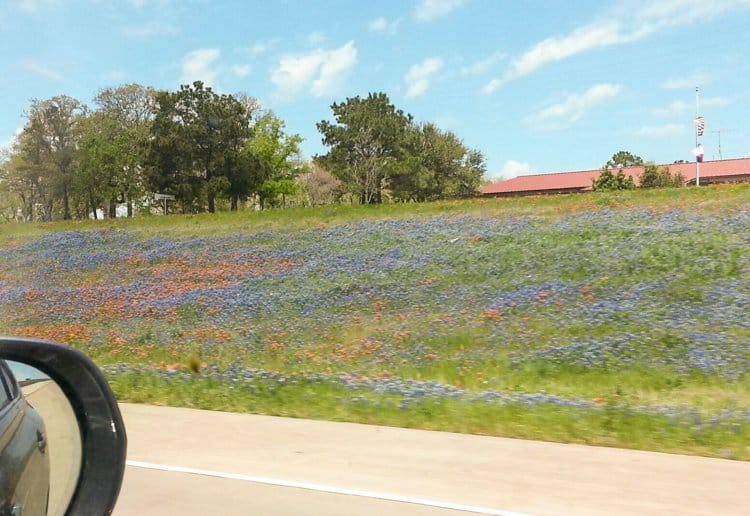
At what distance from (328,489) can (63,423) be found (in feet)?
11.4

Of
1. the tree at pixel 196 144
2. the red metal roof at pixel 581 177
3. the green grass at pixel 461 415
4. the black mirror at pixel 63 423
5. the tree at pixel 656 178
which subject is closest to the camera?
the black mirror at pixel 63 423

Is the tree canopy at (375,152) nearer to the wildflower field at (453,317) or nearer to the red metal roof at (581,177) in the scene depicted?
the red metal roof at (581,177)

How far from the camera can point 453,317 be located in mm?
15039

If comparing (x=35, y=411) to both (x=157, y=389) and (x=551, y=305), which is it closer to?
(x=157, y=389)

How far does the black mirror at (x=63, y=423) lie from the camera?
2.24m

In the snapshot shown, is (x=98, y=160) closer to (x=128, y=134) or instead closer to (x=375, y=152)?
(x=128, y=134)

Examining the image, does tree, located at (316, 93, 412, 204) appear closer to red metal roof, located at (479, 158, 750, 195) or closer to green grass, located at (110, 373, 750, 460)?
red metal roof, located at (479, 158, 750, 195)

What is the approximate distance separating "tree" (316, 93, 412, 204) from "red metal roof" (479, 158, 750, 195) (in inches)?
719

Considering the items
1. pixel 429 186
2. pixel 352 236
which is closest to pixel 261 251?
pixel 352 236

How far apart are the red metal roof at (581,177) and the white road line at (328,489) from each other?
66.9 m

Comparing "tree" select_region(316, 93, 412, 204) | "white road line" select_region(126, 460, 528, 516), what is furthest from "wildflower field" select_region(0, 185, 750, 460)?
"tree" select_region(316, 93, 412, 204)

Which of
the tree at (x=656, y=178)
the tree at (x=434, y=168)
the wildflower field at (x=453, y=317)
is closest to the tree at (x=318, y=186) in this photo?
the tree at (x=434, y=168)

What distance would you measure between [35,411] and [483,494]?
3.81m

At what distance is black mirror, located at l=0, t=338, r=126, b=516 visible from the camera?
224 centimetres
